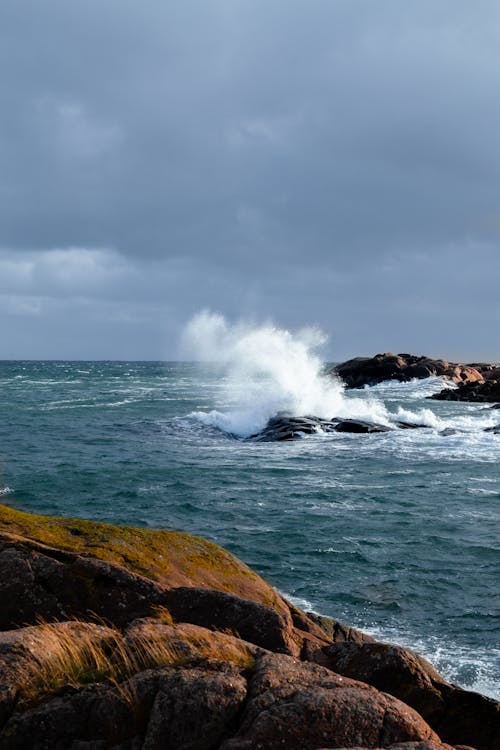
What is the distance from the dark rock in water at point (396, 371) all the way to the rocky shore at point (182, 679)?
301ft

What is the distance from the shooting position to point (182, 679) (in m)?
4.65

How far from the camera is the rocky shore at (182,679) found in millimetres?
4363

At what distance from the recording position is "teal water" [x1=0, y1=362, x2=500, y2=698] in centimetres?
1249

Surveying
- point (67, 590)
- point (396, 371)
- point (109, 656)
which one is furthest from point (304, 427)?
point (396, 371)

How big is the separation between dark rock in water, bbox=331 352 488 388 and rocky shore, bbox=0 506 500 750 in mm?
91823

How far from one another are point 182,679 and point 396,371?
321 feet

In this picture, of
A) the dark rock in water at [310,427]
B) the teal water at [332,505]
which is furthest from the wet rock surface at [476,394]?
the dark rock in water at [310,427]

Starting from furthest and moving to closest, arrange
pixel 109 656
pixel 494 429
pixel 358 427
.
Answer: pixel 494 429, pixel 358 427, pixel 109 656

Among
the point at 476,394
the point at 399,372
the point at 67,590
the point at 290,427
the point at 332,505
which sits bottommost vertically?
the point at 332,505

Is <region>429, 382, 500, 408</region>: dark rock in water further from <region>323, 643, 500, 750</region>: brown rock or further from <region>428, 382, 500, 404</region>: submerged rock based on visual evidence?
<region>323, 643, 500, 750</region>: brown rock

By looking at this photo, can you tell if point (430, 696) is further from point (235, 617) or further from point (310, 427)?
point (310, 427)

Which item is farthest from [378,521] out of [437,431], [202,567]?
[437,431]

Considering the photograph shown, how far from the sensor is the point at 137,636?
5379 millimetres

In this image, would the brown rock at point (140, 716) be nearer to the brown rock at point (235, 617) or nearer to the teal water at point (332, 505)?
the brown rock at point (235, 617)
